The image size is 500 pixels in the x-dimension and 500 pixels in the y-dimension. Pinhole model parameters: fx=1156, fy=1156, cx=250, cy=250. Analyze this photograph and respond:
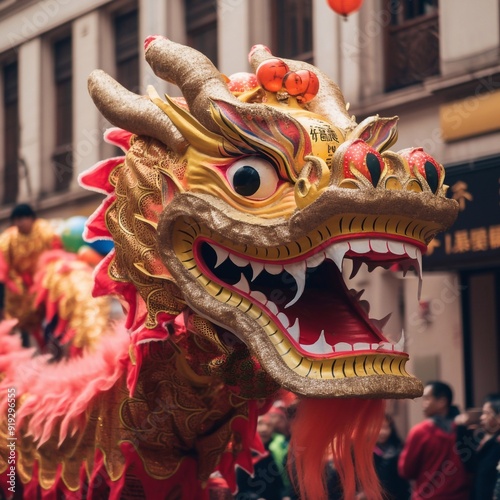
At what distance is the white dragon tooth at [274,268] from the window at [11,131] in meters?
14.1

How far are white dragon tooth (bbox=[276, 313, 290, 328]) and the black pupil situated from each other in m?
→ 0.40

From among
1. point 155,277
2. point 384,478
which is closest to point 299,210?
point 155,277

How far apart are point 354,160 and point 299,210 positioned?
224 millimetres

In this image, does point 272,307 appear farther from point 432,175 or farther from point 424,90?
point 424,90

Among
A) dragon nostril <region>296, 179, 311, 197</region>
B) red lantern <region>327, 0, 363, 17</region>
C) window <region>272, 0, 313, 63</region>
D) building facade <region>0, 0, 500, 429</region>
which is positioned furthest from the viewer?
window <region>272, 0, 313, 63</region>

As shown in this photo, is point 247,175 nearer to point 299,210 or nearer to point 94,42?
point 299,210

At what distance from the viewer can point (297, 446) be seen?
144 inches

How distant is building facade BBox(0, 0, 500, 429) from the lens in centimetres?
974

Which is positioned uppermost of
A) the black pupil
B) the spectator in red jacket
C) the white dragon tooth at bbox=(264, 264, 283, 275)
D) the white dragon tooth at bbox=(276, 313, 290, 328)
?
the black pupil

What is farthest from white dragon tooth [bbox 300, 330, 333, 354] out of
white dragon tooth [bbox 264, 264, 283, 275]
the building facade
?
the building facade

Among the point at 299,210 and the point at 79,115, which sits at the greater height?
the point at 79,115

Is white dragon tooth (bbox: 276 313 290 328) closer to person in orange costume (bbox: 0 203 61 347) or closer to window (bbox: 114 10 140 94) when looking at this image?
person in orange costume (bbox: 0 203 61 347)

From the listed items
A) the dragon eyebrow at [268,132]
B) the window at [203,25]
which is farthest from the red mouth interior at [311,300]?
the window at [203,25]

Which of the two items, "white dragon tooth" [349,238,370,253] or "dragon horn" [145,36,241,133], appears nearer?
"white dragon tooth" [349,238,370,253]
